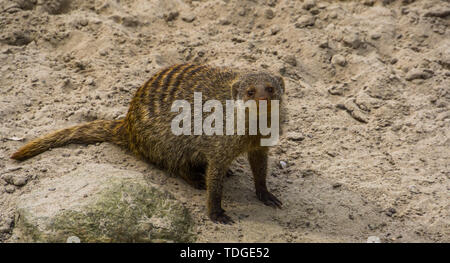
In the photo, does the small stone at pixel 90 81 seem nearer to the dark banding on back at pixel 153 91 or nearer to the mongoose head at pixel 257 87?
the dark banding on back at pixel 153 91

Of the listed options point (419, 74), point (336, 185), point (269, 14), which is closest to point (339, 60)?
point (419, 74)

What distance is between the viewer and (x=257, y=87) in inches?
110

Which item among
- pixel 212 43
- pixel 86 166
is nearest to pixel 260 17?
pixel 212 43

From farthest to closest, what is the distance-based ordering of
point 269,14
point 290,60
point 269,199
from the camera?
point 269,14 < point 290,60 < point 269,199

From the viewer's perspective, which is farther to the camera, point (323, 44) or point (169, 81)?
point (323, 44)

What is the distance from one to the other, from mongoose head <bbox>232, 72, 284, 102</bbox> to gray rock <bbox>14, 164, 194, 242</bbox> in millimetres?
745

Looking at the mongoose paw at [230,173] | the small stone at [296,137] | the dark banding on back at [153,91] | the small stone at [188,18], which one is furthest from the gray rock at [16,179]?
the small stone at [188,18]

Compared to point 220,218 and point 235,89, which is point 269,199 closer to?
point 220,218

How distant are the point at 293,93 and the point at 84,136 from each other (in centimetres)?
168

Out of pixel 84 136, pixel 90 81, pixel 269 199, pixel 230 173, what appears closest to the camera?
pixel 269 199

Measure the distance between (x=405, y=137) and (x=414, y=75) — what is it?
2.35 feet

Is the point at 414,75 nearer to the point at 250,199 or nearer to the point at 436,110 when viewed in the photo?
the point at 436,110

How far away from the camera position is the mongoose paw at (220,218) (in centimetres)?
304

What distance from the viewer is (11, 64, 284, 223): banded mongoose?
10.0ft
